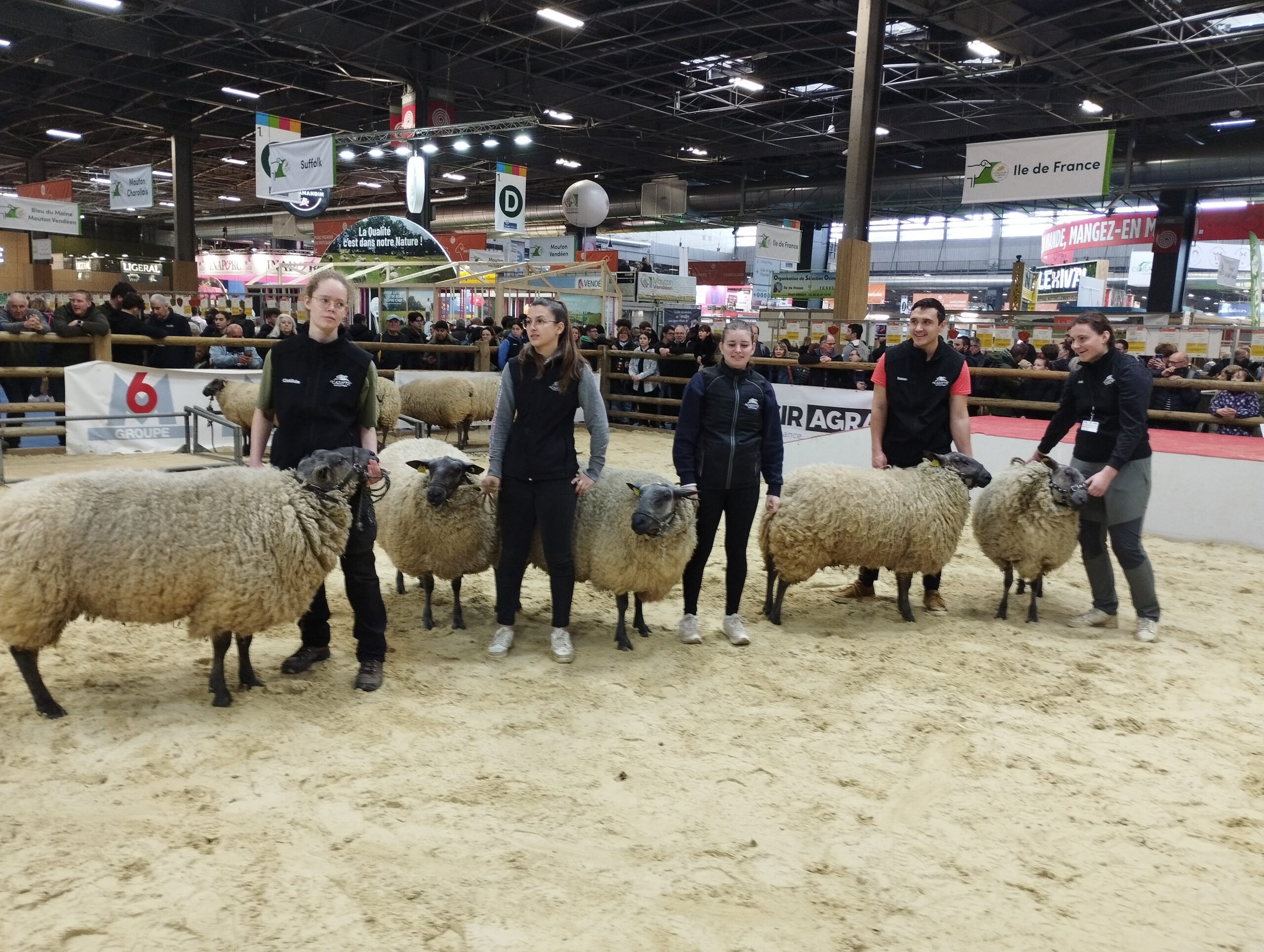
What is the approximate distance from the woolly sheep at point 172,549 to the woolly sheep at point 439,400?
22.4 ft

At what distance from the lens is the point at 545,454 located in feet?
12.8

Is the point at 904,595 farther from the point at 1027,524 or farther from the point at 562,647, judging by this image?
the point at 562,647

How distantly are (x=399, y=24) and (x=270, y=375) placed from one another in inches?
581

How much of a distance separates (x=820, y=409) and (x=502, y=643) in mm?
6947

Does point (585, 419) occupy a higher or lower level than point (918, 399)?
lower

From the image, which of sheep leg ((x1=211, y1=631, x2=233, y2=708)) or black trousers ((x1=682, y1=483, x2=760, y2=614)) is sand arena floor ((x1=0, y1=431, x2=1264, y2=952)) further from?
black trousers ((x1=682, y1=483, x2=760, y2=614))

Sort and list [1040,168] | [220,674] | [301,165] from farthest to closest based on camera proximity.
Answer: [301,165], [1040,168], [220,674]

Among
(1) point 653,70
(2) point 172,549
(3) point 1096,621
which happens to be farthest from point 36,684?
(1) point 653,70

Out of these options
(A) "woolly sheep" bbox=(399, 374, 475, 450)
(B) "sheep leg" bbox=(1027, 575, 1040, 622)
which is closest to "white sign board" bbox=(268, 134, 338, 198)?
(A) "woolly sheep" bbox=(399, 374, 475, 450)

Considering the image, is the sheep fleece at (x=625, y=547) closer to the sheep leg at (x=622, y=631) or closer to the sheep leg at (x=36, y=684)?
the sheep leg at (x=622, y=631)

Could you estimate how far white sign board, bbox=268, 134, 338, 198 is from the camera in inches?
545

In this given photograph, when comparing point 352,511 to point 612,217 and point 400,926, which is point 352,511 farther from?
point 612,217

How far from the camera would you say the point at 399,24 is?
15508 millimetres

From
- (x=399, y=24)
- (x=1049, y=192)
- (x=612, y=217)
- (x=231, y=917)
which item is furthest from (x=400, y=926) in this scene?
(x=612, y=217)
